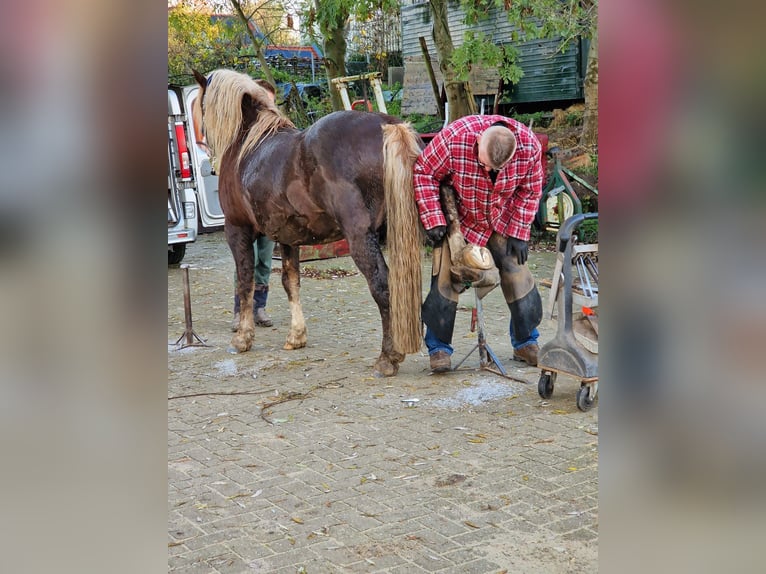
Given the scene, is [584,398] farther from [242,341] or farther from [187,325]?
[187,325]

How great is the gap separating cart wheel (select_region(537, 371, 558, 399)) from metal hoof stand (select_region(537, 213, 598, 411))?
0.19 m

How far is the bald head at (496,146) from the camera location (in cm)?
510

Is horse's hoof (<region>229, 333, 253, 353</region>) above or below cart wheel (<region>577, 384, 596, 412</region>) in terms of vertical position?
below

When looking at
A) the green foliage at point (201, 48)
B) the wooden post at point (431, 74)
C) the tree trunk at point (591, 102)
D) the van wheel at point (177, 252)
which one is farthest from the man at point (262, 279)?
the green foliage at point (201, 48)

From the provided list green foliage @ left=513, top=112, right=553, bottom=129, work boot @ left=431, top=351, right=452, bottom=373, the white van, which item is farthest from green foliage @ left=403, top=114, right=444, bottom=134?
work boot @ left=431, top=351, right=452, bottom=373

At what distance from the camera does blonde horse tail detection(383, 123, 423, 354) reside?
18.2 feet

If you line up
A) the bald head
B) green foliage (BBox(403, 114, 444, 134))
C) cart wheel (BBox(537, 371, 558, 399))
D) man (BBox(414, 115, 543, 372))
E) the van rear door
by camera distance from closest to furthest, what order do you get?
1. the bald head
2. cart wheel (BBox(537, 371, 558, 399))
3. man (BBox(414, 115, 543, 372))
4. the van rear door
5. green foliage (BBox(403, 114, 444, 134))

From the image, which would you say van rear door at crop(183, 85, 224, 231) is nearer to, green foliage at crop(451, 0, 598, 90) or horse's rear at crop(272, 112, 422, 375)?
green foliage at crop(451, 0, 598, 90)

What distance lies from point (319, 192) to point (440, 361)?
1573mm

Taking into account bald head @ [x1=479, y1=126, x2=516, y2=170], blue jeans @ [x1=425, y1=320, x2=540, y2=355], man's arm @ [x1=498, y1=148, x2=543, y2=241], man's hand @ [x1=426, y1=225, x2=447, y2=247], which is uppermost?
bald head @ [x1=479, y1=126, x2=516, y2=170]

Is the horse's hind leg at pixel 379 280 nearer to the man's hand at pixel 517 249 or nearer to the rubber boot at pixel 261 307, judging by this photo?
the man's hand at pixel 517 249

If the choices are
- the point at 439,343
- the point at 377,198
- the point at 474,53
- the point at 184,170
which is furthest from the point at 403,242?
the point at 474,53
